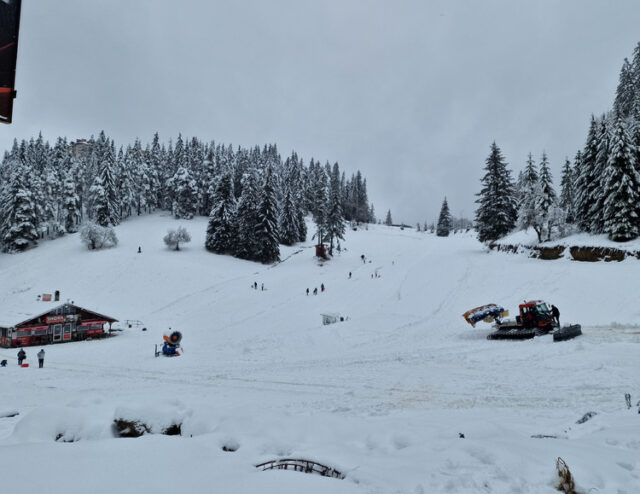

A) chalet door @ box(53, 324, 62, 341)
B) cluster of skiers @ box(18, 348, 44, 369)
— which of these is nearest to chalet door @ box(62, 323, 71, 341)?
chalet door @ box(53, 324, 62, 341)

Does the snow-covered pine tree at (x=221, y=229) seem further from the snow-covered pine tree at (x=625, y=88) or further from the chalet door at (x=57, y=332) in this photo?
the snow-covered pine tree at (x=625, y=88)

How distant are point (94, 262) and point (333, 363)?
48256 millimetres

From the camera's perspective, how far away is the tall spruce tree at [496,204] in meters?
47.5

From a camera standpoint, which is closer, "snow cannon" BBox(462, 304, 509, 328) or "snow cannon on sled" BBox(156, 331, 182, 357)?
"snow cannon" BBox(462, 304, 509, 328)

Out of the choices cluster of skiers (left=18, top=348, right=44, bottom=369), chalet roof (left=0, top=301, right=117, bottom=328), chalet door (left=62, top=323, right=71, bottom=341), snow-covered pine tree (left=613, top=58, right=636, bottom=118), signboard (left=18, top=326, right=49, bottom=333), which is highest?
snow-covered pine tree (left=613, top=58, right=636, bottom=118)

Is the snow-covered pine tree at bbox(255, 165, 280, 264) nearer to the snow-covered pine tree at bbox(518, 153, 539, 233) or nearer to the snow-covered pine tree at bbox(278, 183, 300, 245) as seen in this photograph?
the snow-covered pine tree at bbox(278, 183, 300, 245)

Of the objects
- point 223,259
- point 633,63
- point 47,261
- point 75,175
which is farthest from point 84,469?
point 75,175

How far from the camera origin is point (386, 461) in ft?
18.2

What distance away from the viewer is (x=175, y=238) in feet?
191

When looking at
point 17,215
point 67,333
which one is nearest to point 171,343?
point 67,333

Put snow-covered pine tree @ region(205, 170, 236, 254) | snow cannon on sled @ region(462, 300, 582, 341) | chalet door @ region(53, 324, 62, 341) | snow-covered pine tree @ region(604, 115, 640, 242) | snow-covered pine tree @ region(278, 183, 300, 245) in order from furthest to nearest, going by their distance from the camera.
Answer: snow-covered pine tree @ region(278, 183, 300, 245) < snow-covered pine tree @ region(205, 170, 236, 254) < chalet door @ region(53, 324, 62, 341) < snow-covered pine tree @ region(604, 115, 640, 242) < snow cannon on sled @ region(462, 300, 582, 341)

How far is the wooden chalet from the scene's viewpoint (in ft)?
102

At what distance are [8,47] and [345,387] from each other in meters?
13.4

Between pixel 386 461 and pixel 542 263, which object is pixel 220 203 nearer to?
pixel 542 263
